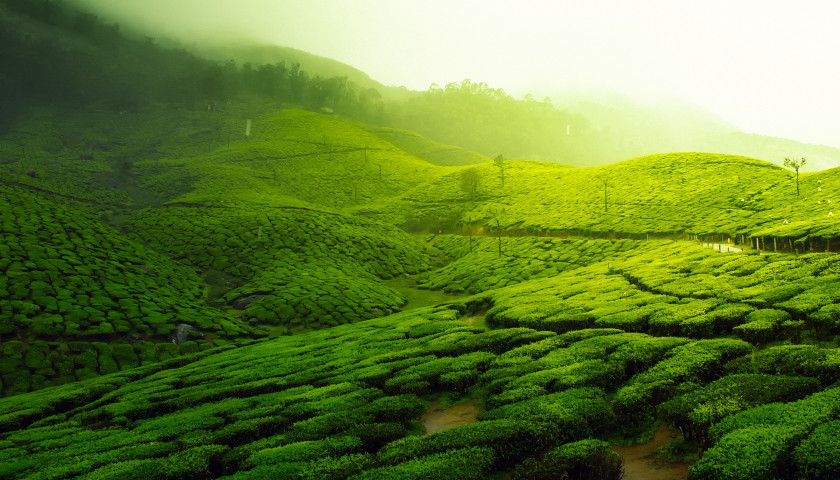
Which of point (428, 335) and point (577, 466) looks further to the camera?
point (428, 335)

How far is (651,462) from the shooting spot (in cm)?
1461

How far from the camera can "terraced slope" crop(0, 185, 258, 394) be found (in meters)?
38.1

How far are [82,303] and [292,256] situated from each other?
3343 centimetres

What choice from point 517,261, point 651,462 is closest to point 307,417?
point 651,462

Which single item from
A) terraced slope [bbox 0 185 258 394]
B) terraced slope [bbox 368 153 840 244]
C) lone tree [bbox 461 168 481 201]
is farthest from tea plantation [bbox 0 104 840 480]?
lone tree [bbox 461 168 481 201]

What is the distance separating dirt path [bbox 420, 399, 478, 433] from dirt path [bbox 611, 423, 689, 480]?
22.1 feet

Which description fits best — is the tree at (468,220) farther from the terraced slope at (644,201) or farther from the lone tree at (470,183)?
the lone tree at (470,183)

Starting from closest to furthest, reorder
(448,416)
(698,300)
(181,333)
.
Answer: (448,416)
(698,300)
(181,333)

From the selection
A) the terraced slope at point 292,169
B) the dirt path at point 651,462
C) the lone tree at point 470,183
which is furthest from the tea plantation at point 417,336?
the lone tree at point 470,183

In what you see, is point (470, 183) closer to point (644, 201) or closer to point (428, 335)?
point (644, 201)

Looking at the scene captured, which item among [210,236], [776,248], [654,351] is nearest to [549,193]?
[776,248]

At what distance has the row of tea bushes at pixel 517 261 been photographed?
65.1 metres

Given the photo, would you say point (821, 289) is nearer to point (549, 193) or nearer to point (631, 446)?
point (631, 446)

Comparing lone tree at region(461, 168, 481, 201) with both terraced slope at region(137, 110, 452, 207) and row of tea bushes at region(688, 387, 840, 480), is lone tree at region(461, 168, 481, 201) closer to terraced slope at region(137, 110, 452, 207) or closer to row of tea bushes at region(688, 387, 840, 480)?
terraced slope at region(137, 110, 452, 207)
